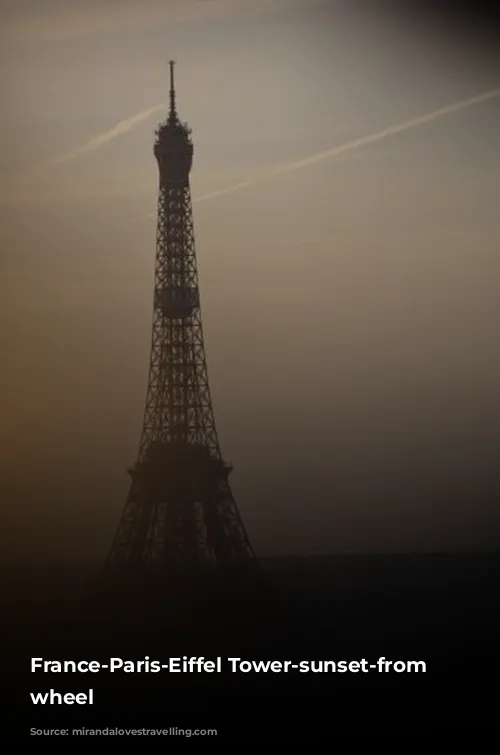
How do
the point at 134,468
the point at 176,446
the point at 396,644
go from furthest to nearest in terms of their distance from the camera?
the point at 176,446 → the point at 134,468 → the point at 396,644

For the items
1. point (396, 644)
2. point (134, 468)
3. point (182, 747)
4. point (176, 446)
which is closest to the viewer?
point (182, 747)

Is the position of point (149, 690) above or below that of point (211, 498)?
below

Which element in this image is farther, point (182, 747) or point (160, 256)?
point (160, 256)

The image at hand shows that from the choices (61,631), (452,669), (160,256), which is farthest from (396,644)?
(160,256)

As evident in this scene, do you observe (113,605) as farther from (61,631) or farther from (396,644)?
(396,644)
